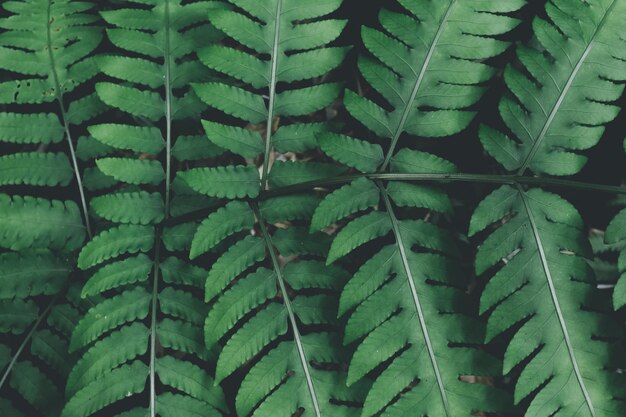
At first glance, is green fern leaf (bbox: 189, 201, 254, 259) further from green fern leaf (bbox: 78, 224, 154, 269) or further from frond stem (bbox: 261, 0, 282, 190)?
green fern leaf (bbox: 78, 224, 154, 269)

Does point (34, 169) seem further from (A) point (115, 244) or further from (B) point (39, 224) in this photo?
(A) point (115, 244)

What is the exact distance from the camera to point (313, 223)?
5.55ft

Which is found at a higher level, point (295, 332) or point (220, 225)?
point (220, 225)

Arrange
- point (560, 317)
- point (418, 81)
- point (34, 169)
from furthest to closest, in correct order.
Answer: point (34, 169) < point (418, 81) < point (560, 317)

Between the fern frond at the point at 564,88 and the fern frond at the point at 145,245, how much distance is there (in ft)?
3.48

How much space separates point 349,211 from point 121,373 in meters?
0.95

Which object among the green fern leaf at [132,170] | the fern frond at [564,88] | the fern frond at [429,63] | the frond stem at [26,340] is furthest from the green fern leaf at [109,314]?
the fern frond at [564,88]

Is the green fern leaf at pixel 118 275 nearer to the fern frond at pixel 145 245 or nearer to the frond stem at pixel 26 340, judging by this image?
the fern frond at pixel 145 245

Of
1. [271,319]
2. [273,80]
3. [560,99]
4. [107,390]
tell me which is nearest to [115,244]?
[107,390]

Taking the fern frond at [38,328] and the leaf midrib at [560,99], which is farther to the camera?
the fern frond at [38,328]

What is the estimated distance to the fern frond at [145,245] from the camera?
1.74 meters

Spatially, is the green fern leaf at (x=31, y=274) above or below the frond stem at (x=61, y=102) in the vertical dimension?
below

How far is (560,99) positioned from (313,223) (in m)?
0.89

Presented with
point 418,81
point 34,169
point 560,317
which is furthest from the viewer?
point 34,169
